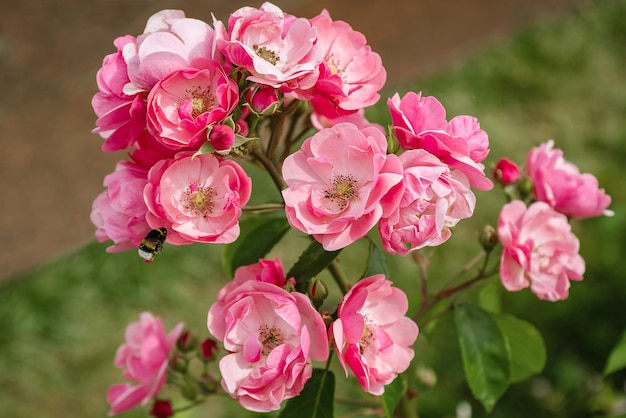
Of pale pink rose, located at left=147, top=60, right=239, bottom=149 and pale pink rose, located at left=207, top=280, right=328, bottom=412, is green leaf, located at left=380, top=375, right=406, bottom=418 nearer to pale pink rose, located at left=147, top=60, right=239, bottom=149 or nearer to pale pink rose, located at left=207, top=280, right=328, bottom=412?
pale pink rose, located at left=207, top=280, right=328, bottom=412

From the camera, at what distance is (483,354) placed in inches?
38.4

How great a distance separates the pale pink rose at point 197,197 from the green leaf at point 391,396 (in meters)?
0.24

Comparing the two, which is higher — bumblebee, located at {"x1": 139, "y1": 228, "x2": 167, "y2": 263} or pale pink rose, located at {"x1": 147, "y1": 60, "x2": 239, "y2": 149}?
pale pink rose, located at {"x1": 147, "y1": 60, "x2": 239, "y2": 149}

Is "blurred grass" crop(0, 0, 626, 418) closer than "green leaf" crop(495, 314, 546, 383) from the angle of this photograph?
No

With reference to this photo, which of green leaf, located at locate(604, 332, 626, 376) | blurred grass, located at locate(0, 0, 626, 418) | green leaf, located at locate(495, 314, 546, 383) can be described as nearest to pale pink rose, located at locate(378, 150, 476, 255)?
green leaf, located at locate(495, 314, 546, 383)

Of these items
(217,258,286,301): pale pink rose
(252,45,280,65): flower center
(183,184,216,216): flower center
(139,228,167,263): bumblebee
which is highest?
(252,45,280,65): flower center

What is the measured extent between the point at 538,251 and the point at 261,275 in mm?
353

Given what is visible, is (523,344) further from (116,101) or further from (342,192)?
(116,101)

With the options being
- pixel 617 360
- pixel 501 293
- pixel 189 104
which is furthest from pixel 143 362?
pixel 501 293

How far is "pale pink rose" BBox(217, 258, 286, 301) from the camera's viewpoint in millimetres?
782

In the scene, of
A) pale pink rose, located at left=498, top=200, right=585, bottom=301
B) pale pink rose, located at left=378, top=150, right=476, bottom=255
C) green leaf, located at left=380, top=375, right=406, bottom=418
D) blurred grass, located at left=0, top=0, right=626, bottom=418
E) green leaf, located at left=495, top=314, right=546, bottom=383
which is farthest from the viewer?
blurred grass, located at left=0, top=0, right=626, bottom=418

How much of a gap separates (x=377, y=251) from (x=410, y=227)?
0.56 feet

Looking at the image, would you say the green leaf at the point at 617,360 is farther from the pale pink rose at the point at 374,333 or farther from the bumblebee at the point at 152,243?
the bumblebee at the point at 152,243

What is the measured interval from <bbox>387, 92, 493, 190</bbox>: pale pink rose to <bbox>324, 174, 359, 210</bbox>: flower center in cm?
7
